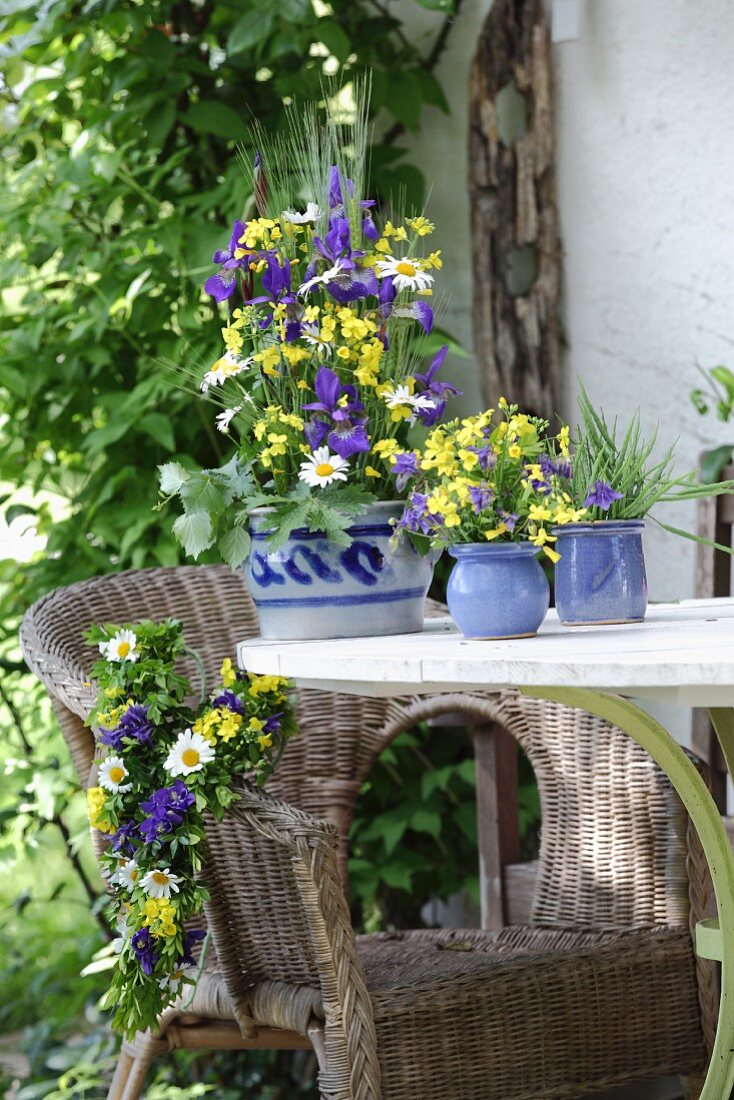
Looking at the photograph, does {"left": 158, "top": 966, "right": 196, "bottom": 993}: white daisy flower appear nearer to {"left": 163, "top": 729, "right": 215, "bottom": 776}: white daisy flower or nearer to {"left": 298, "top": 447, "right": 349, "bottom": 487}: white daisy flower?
{"left": 163, "top": 729, "right": 215, "bottom": 776}: white daisy flower

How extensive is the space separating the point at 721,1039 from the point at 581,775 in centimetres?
42

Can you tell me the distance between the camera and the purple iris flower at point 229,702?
161 cm

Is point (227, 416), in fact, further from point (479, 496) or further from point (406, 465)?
point (479, 496)

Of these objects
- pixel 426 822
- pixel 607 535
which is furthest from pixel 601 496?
pixel 426 822

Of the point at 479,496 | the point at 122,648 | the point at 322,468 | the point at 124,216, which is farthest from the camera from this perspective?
the point at 124,216

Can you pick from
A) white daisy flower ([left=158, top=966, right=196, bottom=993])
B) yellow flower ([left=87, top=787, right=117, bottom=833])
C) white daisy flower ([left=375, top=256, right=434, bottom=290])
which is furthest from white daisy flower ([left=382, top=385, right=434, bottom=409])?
white daisy flower ([left=158, top=966, right=196, bottom=993])

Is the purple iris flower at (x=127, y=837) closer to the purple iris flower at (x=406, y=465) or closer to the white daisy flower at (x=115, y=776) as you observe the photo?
the white daisy flower at (x=115, y=776)

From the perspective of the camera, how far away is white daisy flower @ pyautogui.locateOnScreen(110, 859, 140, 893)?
4.84 ft

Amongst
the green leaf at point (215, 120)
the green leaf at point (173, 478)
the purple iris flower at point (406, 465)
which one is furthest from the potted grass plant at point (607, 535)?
the green leaf at point (215, 120)

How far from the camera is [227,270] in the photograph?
4.75 feet

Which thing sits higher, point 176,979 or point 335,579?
point 335,579

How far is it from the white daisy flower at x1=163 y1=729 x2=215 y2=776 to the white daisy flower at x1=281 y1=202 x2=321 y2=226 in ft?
1.85

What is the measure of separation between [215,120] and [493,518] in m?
1.56

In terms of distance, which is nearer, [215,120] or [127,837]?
[127,837]
